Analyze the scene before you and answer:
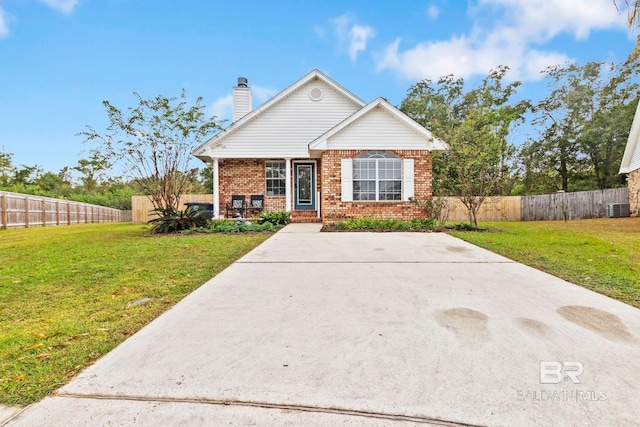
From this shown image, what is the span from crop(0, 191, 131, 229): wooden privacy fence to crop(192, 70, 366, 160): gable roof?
9.70 metres

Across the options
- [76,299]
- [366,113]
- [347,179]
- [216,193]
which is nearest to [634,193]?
[366,113]

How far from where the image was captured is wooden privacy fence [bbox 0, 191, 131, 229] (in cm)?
1485

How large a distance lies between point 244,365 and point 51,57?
1903cm

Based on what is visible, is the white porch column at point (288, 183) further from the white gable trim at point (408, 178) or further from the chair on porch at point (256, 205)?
the white gable trim at point (408, 178)

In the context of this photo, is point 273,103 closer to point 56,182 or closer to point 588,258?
point 588,258

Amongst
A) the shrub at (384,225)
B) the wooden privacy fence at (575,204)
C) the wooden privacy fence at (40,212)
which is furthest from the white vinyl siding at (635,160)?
the wooden privacy fence at (40,212)

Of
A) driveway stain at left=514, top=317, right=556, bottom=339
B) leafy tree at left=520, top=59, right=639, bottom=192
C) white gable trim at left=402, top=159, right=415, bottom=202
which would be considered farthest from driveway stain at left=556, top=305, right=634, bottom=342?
leafy tree at left=520, top=59, right=639, bottom=192

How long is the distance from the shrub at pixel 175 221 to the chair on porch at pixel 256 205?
10.2 feet

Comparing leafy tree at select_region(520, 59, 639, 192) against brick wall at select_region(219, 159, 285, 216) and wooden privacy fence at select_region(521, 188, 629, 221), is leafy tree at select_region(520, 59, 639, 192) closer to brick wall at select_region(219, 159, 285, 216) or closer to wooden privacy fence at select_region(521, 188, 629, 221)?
wooden privacy fence at select_region(521, 188, 629, 221)

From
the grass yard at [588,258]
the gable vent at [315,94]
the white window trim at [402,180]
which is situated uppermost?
the gable vent at [315,94]

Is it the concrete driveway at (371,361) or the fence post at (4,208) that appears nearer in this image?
the concrete driveway at (371,361)

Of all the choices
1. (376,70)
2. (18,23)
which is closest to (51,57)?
(18,23)

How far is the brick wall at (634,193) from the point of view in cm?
1512

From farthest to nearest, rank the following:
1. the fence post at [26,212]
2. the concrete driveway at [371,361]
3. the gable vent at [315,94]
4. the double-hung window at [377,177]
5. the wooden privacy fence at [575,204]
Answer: the wooden privacy fence at [575,204]
the fence post at [26,212]
the gable vent at [315,94]
the double-hung window at [377,177]
the concrete driveway at [371,361]
